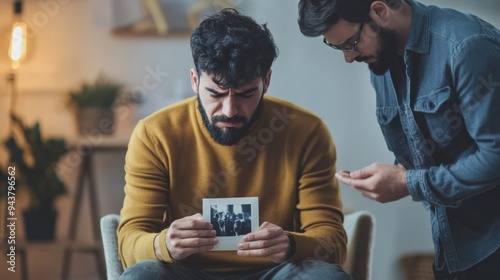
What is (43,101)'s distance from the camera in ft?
11.0

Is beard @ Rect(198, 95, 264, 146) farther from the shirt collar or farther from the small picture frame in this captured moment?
the shirt collar

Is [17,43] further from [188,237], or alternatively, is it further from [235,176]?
[188,237]

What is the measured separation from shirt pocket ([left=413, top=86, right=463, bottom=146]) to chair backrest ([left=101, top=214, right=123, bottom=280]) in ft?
2.91

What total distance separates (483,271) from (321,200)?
0.43 meters

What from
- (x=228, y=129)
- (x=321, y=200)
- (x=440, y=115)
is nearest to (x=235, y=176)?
(x=228, y=129)

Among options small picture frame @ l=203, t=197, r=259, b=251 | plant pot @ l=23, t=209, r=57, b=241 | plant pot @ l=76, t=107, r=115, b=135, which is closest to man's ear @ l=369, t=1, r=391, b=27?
small picture frame @ l=203, t=197, r=259, b=251

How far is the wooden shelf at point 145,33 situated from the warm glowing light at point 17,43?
15.1 inches

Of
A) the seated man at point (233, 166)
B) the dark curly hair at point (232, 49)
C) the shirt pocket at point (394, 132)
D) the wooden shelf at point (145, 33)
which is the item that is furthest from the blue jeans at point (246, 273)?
the wooden shelf at point (145, 33)

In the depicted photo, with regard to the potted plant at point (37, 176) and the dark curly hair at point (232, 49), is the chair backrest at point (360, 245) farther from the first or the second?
the potted plant at point (37, 176)

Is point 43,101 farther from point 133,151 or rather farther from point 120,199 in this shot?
point 133,151

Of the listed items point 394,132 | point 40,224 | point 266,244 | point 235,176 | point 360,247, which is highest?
point 394,132

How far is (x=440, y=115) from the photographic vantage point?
5.51 ft

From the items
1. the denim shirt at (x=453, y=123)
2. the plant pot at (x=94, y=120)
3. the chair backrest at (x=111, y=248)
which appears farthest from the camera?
the plant pot at (x=94, y=120)

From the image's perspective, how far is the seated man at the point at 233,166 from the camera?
1.82 m
